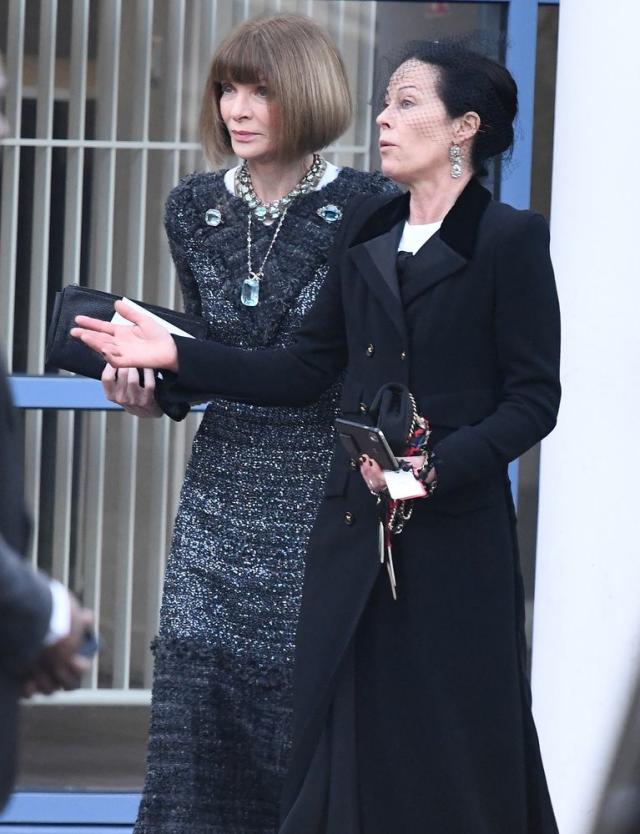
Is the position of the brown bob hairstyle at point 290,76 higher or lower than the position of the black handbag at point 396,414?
higher

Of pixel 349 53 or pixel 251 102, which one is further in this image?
pixel 349 53

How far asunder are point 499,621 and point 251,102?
44.7 inches

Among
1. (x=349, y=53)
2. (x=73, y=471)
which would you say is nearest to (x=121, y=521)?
(x=73, y=471)

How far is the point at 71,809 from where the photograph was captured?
4.33 m

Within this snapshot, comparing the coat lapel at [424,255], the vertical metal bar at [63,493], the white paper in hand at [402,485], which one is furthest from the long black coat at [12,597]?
the vertical metal bar at [63,493]

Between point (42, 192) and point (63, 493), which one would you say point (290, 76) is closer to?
point (42, 192)

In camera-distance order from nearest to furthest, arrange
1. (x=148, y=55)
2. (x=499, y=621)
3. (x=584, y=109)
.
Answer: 1. (x=499, y=621)
2. (x=584, y=109)
3. (x=148, y=55)

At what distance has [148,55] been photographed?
14.1 feet

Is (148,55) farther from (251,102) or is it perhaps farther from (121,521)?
(121,521)

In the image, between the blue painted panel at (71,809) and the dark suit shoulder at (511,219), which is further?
the blue painted panel at (71,809)

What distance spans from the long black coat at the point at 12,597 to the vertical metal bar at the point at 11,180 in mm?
1930

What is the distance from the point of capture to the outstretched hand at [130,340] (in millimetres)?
3377

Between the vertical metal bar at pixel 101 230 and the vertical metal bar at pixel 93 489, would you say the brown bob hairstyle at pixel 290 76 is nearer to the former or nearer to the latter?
the vertical metal bar at pixel 101 230

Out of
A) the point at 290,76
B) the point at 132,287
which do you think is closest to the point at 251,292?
the point at 290,76
